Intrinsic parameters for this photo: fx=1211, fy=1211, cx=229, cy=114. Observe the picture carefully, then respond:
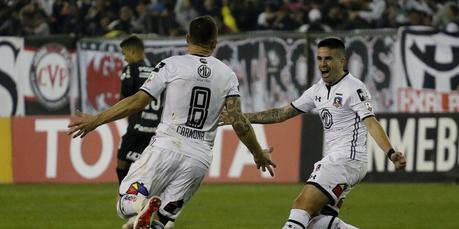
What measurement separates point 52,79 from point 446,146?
8.88 metres

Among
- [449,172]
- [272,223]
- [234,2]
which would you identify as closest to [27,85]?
[234,2]

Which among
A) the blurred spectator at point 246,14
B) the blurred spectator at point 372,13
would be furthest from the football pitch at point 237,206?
the blurred spectator at point 246,14

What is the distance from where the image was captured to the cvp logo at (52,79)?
25.4 meters

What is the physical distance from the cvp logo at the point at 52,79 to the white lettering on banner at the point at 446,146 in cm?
837

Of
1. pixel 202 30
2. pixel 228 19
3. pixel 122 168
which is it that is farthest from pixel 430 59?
pixel 202 30

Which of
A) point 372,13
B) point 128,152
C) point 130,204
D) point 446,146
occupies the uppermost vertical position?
point 372,13

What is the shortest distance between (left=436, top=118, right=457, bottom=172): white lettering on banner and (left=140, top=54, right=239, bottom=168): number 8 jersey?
11.0 m

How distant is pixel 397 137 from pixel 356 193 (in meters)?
2.15

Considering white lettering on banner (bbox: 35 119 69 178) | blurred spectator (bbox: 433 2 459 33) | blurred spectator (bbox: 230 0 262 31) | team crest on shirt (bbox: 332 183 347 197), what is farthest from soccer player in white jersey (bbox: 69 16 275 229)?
blurred spectator (bbox: 230 0 262 31)

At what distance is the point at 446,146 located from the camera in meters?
20.8

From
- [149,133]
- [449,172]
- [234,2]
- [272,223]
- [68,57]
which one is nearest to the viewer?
[272,223]

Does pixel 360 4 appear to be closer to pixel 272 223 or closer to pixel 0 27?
pixel 0 27

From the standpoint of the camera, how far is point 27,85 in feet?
83.3

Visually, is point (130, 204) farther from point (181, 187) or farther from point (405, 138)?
point (405, 138)
